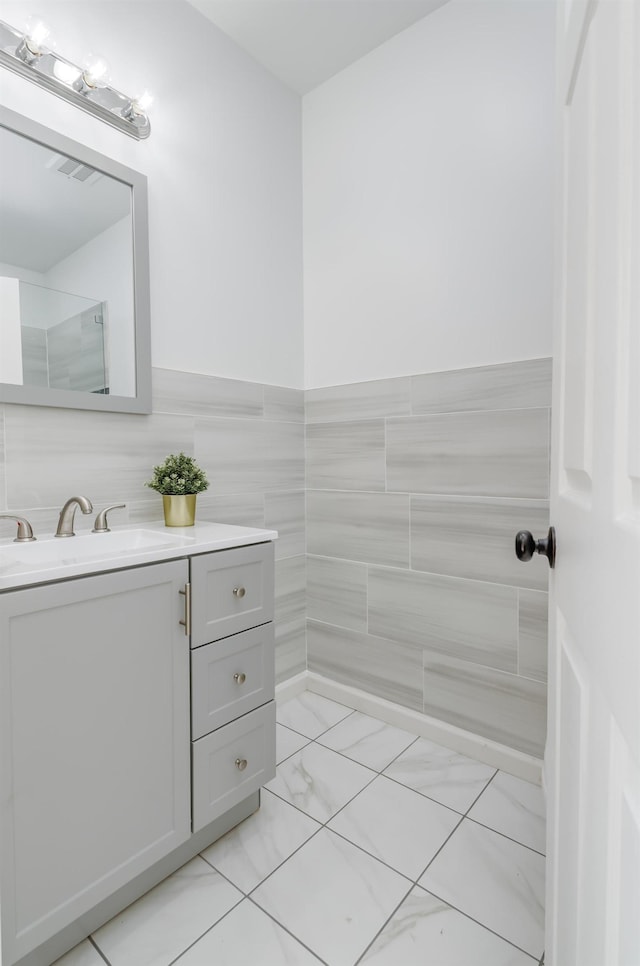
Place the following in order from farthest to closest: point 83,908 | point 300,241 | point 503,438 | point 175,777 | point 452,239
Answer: point 300,241 < point 452,239 < point 503,438 < point 175,777 < point 83,908

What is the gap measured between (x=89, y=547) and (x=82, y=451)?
0.98ft

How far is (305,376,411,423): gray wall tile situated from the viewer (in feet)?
6.26

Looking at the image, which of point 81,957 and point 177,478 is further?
point 177,478

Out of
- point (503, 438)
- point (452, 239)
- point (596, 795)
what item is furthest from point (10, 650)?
point (452, 239)

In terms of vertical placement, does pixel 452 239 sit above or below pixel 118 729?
above

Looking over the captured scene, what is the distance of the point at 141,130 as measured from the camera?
155 centimetres

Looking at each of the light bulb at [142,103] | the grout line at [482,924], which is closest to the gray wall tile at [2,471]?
the light bulb at [142,103]

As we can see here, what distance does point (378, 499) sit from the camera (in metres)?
1.99

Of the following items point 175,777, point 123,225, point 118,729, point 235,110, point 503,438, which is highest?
point 235,110

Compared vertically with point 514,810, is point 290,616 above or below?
above

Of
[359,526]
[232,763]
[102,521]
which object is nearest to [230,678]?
[232,763]

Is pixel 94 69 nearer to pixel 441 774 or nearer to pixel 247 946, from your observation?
pixel 247 946

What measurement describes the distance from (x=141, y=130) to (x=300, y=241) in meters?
0.81

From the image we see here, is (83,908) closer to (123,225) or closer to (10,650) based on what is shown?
(10,650)
